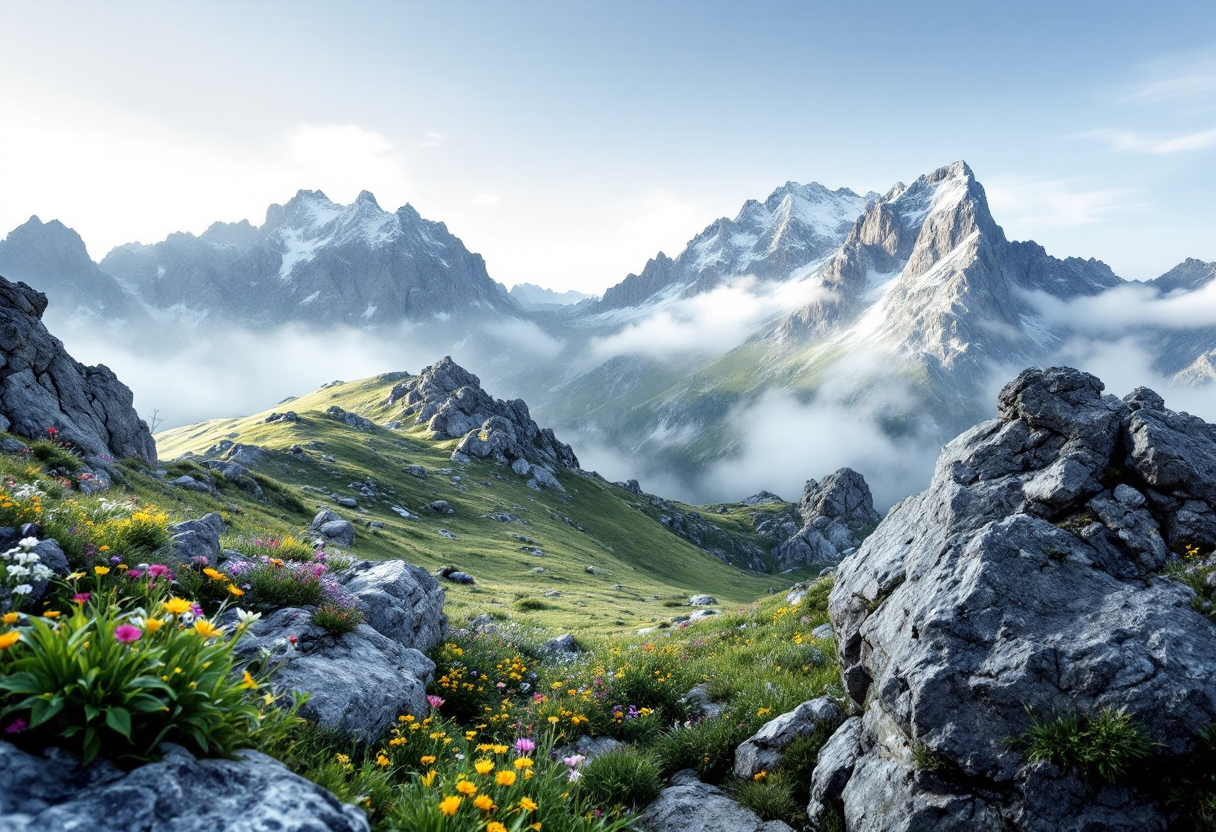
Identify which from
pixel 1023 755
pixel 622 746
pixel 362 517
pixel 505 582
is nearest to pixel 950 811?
pixel 1023 755

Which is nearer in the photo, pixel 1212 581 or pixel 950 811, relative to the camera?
pixel 950 811

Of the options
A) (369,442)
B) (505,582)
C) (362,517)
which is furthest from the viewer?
(369,442)

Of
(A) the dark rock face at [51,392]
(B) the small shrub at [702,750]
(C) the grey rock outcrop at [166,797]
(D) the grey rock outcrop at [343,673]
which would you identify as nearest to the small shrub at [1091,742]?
(B) the small shrub at [702,750]

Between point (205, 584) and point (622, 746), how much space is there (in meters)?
7.76

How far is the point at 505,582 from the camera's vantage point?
2315 inches

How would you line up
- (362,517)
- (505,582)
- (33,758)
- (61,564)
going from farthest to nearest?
(362,517) < (505,582) < (61,564) < (33,758)

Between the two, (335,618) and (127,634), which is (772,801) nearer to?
(335,618)

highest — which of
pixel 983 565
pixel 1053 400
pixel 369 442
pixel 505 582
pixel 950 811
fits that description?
pixel 369 442

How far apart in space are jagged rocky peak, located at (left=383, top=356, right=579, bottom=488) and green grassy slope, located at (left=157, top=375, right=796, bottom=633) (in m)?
4.65

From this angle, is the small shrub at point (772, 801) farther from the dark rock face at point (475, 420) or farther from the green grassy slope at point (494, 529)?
the dark rock face at point (475, 420)

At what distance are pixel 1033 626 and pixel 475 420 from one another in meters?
146

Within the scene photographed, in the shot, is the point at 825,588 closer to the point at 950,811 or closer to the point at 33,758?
the point at 950,811

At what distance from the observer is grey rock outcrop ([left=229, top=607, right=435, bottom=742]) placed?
848cm

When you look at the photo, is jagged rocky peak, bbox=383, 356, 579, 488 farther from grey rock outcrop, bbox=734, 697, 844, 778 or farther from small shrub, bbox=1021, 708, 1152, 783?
small shrub, bbox=1021, 708, 1152, 783
